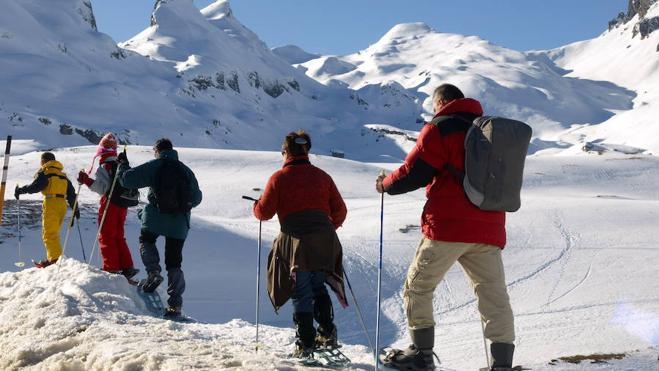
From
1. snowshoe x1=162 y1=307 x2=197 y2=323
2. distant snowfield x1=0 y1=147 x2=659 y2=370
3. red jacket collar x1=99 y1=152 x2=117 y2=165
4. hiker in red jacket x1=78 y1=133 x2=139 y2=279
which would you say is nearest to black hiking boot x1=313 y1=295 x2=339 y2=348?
distant snowfield x1=0 y1=147 x2=659 y2=370

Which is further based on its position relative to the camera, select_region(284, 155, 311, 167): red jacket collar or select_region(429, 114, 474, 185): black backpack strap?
select_region(284, 155, 311, 167): red jacket collar

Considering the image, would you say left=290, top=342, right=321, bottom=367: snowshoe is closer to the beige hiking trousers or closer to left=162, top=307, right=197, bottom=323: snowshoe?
the beige hiking trousers

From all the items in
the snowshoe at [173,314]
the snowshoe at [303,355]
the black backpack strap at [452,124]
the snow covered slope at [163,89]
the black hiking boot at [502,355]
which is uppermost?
the snow covered slope at [163,89]

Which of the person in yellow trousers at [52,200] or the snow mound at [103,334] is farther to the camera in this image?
the person in yellow trousers at [52,200]

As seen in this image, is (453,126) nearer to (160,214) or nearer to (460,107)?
(460,107)

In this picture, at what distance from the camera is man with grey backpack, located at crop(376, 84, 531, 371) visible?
409 centimetres

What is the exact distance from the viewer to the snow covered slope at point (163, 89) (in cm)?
8844

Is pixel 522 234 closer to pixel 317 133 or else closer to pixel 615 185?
pixel 615 185

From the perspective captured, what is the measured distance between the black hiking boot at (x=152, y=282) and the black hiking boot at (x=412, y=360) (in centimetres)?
368

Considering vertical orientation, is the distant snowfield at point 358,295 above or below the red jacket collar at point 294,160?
below

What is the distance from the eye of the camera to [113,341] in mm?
4762

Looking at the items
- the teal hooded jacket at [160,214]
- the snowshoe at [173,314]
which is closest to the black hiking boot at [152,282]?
the snowshoe at [173,314]

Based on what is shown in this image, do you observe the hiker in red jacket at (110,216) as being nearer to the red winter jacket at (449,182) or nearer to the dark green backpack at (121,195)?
the dark green backpack at (121,195)

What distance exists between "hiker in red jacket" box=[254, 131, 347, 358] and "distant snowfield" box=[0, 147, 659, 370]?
1.27ft
